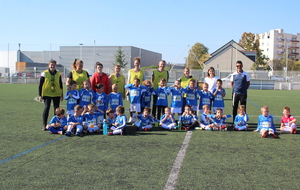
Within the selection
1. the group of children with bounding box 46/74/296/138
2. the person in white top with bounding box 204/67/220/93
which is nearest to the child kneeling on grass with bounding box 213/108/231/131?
the group of children with bounding box 46/74/296/138

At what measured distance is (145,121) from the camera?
8.42 m

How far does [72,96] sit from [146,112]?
191 cm

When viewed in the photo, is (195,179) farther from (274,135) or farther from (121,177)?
(274,135)

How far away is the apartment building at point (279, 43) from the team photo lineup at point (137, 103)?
106m

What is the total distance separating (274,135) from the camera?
745cm

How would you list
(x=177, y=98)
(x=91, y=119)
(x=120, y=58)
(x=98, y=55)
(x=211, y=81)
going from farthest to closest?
1. (x=98, y=55)
2. (x=120, y=58)
3. (x=211, y=81)
4. (x=177, y=98)
5. (x=91, y=119)

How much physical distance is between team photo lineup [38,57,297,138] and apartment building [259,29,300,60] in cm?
10584

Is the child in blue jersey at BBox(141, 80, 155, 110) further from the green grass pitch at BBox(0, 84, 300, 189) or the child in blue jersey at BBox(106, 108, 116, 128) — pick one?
the green grass pitch at BBox(0, 84, 300, 189)

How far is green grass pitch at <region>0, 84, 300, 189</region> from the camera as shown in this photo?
429cm

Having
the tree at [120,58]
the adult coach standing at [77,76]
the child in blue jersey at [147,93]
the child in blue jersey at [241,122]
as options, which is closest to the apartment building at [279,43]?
the tree at [120,58]

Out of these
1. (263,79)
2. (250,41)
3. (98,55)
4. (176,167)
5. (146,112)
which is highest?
(250,41)

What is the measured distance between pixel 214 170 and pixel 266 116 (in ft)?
12.2

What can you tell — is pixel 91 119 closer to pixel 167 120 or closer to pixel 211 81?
pixel 167 120

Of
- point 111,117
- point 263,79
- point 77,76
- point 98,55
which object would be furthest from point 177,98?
point 98,55
